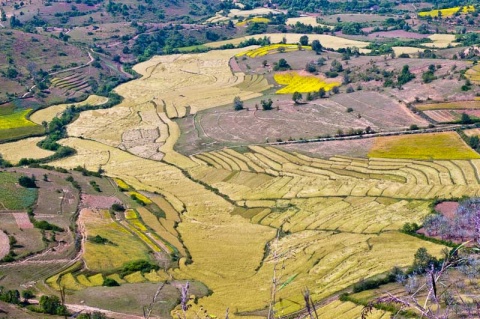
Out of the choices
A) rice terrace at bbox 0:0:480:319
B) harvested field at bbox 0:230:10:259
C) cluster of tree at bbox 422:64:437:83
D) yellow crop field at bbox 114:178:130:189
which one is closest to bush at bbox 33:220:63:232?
rice terrace at bbox 0:0:480:319

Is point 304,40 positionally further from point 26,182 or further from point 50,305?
point 50,305

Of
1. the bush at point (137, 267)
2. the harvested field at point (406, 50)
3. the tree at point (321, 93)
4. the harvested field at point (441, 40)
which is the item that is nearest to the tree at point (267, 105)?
the tree at point (321, 93)

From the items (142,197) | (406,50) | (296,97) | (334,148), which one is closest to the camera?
(142,197)

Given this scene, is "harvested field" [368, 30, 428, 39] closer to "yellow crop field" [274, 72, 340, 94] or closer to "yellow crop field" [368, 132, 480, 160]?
"yellow crop field" [274, 72, 340, 94]

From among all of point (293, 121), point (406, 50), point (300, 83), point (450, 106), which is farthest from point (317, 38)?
point (450, 106)

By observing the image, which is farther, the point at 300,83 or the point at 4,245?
the point at 300,83

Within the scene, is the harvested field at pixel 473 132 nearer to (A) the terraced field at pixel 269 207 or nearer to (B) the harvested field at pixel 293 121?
(A) the terraced field at pixel 269 207

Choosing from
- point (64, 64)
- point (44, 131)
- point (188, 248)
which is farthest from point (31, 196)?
point (64, 64)
